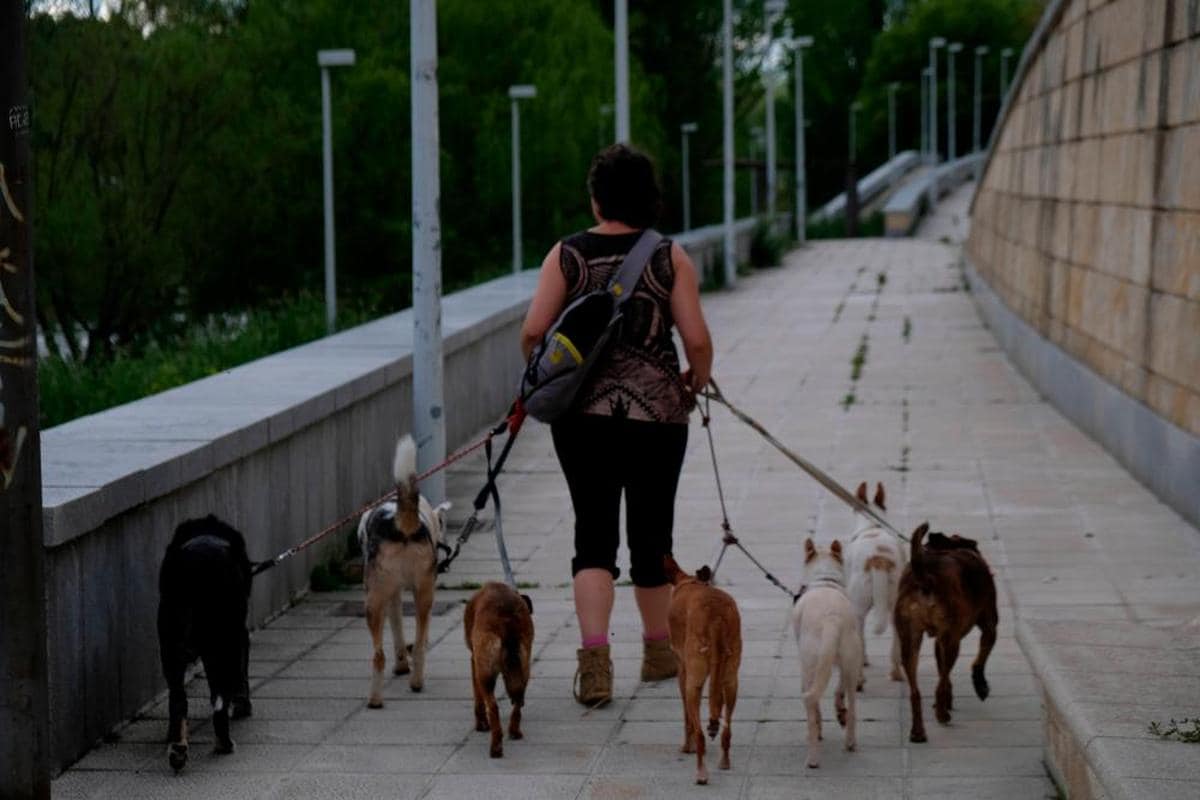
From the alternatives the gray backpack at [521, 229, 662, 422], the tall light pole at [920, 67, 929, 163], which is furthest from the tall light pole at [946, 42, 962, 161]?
the gray backpack at [521, 229, 662, 422]

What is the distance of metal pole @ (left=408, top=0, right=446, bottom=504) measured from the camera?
11.6m

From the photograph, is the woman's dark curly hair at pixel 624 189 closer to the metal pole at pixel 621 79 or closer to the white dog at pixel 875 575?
the white dog at pixel 875 575

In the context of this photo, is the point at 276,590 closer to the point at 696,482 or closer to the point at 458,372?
the point at 696,482

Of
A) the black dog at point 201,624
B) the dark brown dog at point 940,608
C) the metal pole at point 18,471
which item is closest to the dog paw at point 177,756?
the black dog at point 201,624

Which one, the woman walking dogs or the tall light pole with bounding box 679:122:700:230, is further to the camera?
the tall light pole with bounding box 679:122:700:230

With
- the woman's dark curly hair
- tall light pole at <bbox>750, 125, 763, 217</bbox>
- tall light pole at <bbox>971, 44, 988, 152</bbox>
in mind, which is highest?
the woman's dark curly hair

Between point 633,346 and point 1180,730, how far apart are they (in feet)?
8.59

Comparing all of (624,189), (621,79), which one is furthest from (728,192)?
(624,189)

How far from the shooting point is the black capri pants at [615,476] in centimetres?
799

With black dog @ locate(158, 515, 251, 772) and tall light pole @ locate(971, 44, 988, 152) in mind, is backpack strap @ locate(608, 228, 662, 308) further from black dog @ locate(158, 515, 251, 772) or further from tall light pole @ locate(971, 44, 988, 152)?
tall light pole @ locate(971, 44, 988, 152)

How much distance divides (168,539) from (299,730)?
105cm

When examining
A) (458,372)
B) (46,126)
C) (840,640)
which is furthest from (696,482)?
(46,126)

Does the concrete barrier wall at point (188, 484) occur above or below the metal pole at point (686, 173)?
above

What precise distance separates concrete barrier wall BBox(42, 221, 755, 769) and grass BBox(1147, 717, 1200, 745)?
→ 11.0 ft
